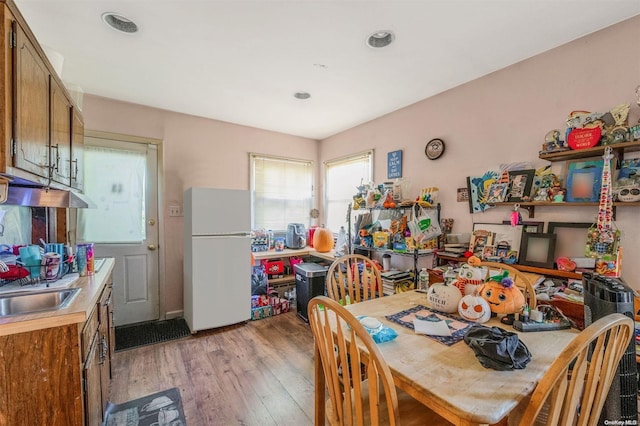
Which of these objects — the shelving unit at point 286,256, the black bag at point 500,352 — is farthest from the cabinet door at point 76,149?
the black bag at point 500,352

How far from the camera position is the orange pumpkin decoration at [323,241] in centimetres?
372

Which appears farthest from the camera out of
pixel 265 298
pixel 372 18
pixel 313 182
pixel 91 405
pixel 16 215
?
pixel 313 182

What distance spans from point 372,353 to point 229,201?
2524 millimetres

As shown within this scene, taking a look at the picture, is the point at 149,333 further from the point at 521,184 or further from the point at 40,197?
the point at 521,184

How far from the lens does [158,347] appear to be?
262 centimetres

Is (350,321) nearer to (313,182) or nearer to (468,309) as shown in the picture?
(468,309)

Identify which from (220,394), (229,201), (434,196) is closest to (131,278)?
(229,201)

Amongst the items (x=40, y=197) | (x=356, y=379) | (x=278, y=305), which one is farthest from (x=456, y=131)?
(x=40, y=197)

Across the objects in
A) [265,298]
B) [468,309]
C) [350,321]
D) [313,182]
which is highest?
[313,182]

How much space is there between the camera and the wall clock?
265cm

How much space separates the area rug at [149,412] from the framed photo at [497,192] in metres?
2.59

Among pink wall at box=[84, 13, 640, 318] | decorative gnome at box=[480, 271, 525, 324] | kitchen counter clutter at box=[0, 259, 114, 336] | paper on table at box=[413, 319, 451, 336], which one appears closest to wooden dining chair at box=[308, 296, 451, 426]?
paper on table at box=[413, 319, 451, 336]

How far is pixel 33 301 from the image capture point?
1.50 metres

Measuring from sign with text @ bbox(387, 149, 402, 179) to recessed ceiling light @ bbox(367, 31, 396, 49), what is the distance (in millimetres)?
1350
